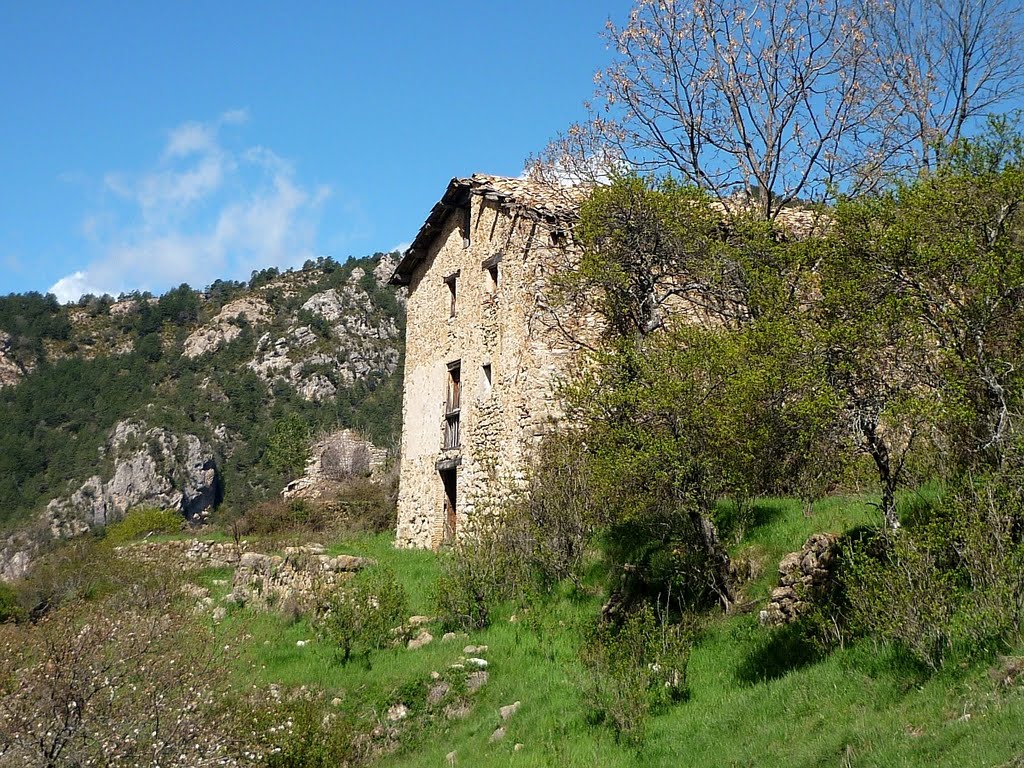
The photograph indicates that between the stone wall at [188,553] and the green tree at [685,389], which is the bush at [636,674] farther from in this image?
the stone wall at [188,553]

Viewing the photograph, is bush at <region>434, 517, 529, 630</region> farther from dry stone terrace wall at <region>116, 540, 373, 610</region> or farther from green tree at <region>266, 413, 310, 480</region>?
green tree at <region>266, 413, 310, 480</region>

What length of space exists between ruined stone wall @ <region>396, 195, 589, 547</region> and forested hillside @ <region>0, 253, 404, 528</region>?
23.2 m

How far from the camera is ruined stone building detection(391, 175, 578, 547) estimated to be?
55.4 ft

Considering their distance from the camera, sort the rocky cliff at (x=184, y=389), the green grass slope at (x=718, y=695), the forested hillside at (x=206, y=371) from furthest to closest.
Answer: the forested hillside at (x=206, y=371), the rocky cliff at (x=184, y=389), the green grass slope at (x=718, y=695)

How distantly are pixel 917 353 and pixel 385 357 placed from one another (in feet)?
170

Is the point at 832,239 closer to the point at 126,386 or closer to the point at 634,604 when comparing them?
the point at 634,604

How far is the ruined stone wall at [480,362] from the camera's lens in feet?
55.1

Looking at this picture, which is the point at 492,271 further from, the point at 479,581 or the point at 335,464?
the point at 335,464

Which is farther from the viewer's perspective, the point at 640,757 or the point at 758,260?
the point at 758,260

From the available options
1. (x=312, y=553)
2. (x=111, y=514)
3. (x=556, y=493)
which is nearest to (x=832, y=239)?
(x=556, y=493)

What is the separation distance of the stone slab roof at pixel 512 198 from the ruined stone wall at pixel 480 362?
220 mm

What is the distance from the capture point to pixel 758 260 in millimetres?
11742

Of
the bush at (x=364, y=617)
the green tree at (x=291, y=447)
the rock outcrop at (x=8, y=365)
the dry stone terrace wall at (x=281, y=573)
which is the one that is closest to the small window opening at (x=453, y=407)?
the dry stone terrace wall at (x=281, y=573)

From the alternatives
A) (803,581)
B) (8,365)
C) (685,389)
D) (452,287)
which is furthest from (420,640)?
(8,365)
